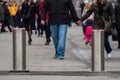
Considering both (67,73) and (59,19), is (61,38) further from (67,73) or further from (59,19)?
(67,73)

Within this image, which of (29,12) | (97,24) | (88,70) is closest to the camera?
(88,70)

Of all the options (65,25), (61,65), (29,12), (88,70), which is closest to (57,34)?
(65,25)

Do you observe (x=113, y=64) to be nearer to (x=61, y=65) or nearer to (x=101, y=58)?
(x=61, y=65)

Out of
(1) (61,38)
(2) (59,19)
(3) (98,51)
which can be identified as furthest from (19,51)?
(2) (59,19)

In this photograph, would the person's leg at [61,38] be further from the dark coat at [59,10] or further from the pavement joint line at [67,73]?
the pavement joint line at [67,73]

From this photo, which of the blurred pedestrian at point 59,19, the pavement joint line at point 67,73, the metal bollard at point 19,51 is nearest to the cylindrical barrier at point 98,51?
the pavement joint line at point 67,73

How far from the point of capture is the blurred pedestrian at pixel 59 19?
16.3 metres

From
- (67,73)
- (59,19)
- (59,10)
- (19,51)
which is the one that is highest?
(59,10)

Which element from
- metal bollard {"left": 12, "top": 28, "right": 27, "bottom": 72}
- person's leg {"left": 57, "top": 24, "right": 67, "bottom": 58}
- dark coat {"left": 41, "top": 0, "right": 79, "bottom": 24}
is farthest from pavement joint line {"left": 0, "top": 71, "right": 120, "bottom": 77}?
dark coat {"left": 41, "top": 0, "right": 79, "bottom": 24}

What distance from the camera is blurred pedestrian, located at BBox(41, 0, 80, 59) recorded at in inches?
642

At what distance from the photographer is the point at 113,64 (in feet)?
50.1

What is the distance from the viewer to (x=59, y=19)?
16.4 m

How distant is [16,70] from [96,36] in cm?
183

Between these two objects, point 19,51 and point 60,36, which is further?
point 60,36
